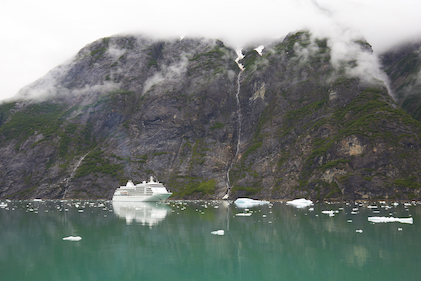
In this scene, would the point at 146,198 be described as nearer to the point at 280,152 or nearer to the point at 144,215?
the point at 280,152

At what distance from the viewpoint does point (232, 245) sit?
30750 millimetres

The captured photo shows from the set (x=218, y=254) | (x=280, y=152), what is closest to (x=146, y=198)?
(x=280, y=152)

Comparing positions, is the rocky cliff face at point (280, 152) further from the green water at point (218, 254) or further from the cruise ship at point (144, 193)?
the green water at point (218, 254)

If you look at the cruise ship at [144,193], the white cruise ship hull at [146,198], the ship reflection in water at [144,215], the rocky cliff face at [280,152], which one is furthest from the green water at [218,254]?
the cruise ship at [144,193]

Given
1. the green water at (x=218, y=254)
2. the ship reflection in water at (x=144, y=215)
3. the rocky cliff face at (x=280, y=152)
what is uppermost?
the rocky cliff face at (x=280, y=152)

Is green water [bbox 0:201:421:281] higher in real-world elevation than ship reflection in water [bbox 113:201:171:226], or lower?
higher

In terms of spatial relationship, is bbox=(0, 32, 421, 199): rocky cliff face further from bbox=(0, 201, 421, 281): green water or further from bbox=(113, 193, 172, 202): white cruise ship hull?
bbox=(0, 201, 421, 281): green water

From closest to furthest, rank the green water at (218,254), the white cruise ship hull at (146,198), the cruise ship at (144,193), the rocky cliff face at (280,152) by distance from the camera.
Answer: the green water at (218,254)
the rocky cliff face at (280,152)
the white cruise ship hull at (146,198)
the cruise ship at (144,193)

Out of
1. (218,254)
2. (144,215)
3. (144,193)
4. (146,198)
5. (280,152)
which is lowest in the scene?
(146,198)

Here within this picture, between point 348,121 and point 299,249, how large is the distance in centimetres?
13361

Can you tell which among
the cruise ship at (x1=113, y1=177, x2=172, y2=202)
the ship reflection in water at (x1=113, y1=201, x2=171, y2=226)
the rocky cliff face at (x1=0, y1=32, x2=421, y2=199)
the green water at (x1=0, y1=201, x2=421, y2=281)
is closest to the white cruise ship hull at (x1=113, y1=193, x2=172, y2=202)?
the cruise ship at (x1=113, y1=177, x2=172, y2=202)

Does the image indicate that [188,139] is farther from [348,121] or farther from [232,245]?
[232,245]

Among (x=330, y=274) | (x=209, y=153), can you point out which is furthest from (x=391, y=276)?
(x=209, y=153)

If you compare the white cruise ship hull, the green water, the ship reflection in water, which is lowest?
the white cruise ship hull
